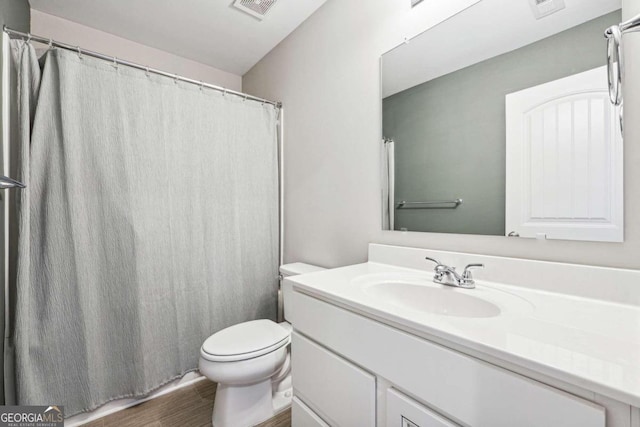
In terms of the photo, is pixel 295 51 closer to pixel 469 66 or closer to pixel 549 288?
pixel 469 66

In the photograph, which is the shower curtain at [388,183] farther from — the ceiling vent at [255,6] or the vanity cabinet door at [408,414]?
the ceiling vent at [255,6]

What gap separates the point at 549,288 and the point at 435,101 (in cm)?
86

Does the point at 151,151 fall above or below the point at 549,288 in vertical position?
above

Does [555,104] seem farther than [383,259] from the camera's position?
No

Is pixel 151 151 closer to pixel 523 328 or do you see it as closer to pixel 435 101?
pixel 435 101

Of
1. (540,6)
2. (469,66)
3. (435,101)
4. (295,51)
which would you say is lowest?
(435,101)

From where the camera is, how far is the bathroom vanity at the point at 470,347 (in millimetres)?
488

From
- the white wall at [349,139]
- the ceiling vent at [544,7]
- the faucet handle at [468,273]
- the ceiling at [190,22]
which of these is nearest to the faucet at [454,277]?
the faucet handle at [468,273]

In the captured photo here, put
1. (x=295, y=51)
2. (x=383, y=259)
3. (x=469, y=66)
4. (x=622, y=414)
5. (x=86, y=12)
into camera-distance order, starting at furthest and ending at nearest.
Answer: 1. (x=295, y=51)
2. (x=86, y=12)
3. (x=383, y=259)
4. (x=469, y=66)
5. (x=622, y=414)

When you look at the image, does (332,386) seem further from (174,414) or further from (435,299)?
(174,414)

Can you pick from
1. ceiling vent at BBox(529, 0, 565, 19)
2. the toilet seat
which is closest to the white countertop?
the toilet seat

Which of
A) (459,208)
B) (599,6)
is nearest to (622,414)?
(459,208)

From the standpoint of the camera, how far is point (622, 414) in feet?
1.43

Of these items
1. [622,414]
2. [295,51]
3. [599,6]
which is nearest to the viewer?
[622,414]
